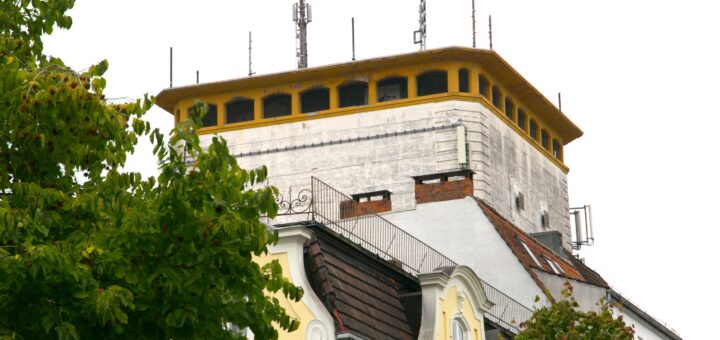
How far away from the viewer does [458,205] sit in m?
49.8

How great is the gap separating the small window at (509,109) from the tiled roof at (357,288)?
36739mm

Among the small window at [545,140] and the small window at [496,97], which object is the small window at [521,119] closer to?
the small window at [496,97]

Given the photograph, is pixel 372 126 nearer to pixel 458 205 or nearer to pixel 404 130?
pixel 404 130

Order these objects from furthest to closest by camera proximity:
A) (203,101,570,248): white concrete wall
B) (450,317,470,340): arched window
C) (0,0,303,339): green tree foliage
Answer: (203,101,570,248): white concrete wall, (450,317,470,340): arched window, (0,0,303,339): green tree foliage

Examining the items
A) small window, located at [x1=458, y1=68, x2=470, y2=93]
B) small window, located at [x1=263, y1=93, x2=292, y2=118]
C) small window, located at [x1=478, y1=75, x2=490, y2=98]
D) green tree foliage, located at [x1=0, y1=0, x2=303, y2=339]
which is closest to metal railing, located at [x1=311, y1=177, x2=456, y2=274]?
green tree foliage, located at [x1=0, y1=0, x2=303, y2=339]

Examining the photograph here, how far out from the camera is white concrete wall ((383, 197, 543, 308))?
48.0 meters

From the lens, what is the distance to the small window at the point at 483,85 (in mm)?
67375

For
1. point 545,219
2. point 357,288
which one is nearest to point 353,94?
point 545,219

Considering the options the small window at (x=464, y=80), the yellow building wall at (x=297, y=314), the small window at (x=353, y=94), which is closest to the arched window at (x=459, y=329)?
the yellow building wall at (x=297, y=314)

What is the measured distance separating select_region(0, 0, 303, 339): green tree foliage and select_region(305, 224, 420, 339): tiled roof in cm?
991

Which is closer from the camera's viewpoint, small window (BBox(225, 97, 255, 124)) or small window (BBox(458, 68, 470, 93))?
small window (BBox(458, 68, 470, 93))

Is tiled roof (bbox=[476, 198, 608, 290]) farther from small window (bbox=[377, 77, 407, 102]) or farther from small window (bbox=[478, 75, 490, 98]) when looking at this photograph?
small window (bbox=[377, 77, 407, 102])

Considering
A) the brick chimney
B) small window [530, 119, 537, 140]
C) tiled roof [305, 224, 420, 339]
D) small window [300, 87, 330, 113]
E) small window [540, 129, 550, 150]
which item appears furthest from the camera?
small window [540, 129, 550, 150]

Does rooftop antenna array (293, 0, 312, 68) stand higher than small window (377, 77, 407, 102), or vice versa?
rooftop antenna array (293, 0, 312, 68)
